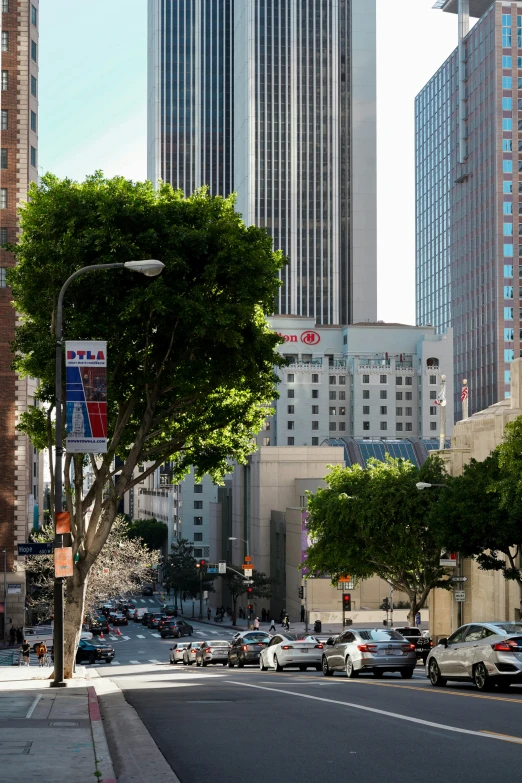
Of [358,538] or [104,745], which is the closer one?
[104,745]

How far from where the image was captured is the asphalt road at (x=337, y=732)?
1137 cm

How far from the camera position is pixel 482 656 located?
20.8m

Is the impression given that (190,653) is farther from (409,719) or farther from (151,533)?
(151,533)

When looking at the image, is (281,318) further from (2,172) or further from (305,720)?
(305,720)

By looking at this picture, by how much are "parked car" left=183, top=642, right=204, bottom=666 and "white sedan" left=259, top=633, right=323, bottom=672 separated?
13.3m

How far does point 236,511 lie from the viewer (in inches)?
5344

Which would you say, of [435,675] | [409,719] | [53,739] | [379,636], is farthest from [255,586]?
[53,739]

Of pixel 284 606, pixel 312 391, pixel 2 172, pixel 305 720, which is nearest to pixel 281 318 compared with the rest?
pixel 312 391

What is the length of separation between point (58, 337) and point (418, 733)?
15.5m

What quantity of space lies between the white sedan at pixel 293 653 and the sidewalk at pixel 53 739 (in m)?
14.2

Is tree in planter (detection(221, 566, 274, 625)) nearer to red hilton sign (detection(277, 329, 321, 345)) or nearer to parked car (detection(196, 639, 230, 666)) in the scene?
parked car (detection(196, 639, 230, 666))

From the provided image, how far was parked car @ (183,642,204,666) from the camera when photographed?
49094 millimetres

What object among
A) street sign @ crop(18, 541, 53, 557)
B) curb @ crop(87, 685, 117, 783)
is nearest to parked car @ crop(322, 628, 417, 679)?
curb @ crop(87, 685, 117, 783)

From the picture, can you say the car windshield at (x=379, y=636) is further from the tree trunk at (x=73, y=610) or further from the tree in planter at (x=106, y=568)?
the tree in planter at (x=106, y=568)
